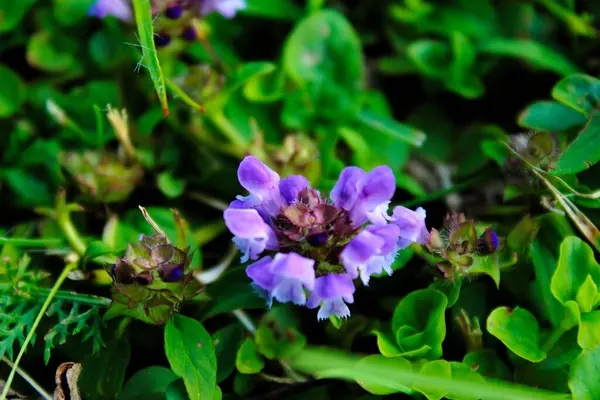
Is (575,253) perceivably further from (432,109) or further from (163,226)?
(163,226)

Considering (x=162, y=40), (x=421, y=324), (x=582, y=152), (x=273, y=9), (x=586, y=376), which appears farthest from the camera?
(x=273, y=9)

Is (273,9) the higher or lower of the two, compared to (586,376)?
higher

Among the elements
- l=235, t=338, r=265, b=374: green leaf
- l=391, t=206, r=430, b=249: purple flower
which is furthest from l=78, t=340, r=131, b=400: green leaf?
l=391, t=206, r=430, b=249: purple flower

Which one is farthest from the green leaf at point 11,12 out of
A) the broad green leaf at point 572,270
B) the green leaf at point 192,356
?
the broad green leaf at point 572,270

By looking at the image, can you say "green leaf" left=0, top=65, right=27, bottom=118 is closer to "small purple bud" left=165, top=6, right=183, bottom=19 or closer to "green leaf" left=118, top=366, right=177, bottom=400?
"small purple bud" left=165, top=6, right=183, bottom=19

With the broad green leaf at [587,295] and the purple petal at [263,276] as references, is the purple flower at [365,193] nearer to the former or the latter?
the purple petal at [263,276]

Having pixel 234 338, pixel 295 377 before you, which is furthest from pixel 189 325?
pixel 295 377

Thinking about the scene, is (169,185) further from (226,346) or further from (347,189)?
(347,189)

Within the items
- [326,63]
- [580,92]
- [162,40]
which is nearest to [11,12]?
[162,40]
